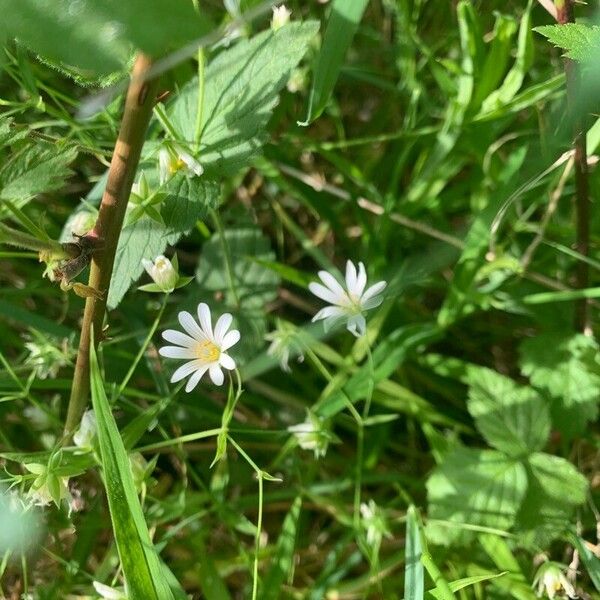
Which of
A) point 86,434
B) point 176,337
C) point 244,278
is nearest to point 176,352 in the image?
point 176,337

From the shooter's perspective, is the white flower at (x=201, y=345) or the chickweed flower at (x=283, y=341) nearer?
the white flower at (x=201, y=345)

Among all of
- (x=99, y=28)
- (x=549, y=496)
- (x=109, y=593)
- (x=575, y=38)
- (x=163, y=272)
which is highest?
(x=99, y=28)

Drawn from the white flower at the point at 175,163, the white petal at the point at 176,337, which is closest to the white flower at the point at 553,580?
the white petal at the point at 176,337

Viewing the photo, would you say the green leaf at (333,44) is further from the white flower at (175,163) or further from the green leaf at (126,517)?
the green leaf at (126,517)


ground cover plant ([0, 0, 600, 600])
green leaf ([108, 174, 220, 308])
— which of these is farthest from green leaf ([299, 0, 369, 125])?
green leaf ([108, 174, 220, 308])

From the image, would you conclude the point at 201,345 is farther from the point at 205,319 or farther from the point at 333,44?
the point at 333,44

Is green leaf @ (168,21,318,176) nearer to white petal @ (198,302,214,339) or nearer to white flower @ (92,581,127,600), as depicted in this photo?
white petal @ (198,302,214,339)

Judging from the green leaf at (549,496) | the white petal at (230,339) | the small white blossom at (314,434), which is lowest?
the green leaf at (549,496)
